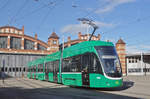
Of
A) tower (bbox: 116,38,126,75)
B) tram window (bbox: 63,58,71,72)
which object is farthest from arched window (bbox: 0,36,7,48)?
tram window (bbox: 63,58,71,72)

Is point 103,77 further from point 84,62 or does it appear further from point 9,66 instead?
point 9,66

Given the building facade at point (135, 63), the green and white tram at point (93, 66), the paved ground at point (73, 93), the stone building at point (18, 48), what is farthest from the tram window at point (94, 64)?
the building facade at point (135, 63)

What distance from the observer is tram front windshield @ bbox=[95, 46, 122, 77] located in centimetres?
1241

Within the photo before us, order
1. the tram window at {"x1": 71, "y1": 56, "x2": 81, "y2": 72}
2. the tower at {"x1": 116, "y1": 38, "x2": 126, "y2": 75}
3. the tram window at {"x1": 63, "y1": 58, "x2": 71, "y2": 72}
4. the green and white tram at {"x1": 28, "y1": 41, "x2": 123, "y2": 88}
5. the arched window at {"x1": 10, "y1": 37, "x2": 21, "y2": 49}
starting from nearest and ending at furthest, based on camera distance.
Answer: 1. the green and white tram at {"x1": 28, "y1": 41, "x2": 123, "y2": 88}
2. the tram window at {"x1": 71, "y1": 56, "x2": 81, "y2": 72}
3. the tram window at {"x1": 63, "y1": 58, "x2": 71, "y2": 72}
4. the tower at {"x1": 116, "y1": 38, "x2": 126, "y2": 75}
5. the arched window at {"x1": 10, "y1": 37, "x2": 21, "y2": 49}

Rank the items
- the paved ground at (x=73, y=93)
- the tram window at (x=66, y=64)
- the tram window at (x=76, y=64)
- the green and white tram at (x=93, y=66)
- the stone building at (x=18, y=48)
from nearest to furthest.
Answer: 1. the paved ground at (x=73, y=93)
2. the green and white tram at (x=93, y=66)
3. the tram window at (x=76, y=64)
4. the tram window at (x=66, y=64)
5. the stone building at (x=18, y=48)

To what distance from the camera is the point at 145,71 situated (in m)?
51.8

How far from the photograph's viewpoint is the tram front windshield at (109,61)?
12406 millimetres

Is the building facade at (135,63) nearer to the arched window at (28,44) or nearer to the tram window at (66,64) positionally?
the arched window at (28,44)

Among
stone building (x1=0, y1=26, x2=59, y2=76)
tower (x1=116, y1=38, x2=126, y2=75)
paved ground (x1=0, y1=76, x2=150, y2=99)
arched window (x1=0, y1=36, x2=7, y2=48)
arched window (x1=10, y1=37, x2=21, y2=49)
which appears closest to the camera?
paved ground (x1=0, y1=76, x2=150, y2=99)

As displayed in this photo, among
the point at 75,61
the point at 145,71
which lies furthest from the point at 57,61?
the point at 145,71

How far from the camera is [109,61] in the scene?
12648mm

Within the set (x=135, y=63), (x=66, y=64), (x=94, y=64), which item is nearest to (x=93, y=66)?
(x=94, y=64)

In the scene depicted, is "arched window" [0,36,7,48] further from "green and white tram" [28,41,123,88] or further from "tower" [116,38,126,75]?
"green and white tram" [28,41,123,88]

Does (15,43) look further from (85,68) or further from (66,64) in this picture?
(85,68)
